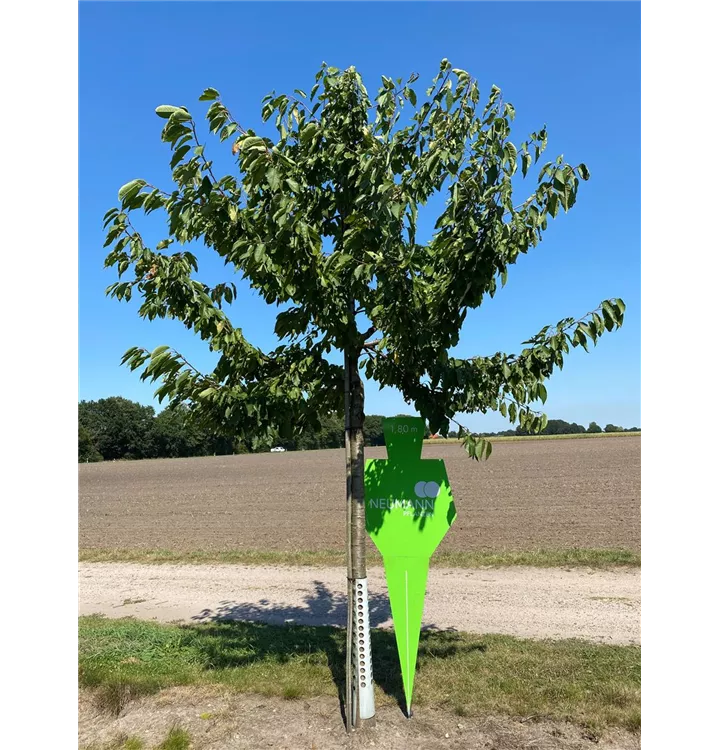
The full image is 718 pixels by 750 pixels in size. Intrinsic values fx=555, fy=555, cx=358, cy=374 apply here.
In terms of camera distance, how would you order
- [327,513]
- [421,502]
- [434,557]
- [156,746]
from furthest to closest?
[327,513] < [434,557] < [421,502] < [156,746]

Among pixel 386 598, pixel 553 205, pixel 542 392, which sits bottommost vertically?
pixel 386 598

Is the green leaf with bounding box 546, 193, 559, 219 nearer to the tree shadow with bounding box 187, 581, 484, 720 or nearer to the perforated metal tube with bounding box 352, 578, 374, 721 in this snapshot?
the perforated metal tube with bounding box 352, 578, 374, 721

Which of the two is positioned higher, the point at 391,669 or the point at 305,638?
the point at 391,669

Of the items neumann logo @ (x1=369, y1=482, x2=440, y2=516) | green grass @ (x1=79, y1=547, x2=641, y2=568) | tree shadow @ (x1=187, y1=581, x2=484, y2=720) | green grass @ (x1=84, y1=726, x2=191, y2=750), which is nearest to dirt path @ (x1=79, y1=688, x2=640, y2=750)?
green grass @ (x1=84, y1=726, x2=191, y2=750)

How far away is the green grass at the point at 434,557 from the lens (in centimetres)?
945

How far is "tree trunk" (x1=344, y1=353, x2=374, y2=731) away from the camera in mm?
3748

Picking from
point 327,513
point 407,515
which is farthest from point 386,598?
point 327,513

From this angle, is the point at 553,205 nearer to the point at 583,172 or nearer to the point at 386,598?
the point at 583,172

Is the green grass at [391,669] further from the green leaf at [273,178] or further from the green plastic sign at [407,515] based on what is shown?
the green leaf at [273,178]

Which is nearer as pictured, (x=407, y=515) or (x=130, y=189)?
(x=130, y=189)

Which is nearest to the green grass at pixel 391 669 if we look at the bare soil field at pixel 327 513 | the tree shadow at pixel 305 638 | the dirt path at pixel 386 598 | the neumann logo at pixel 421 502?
the tree shadow at pixel 305 638

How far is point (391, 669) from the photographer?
4762 mm

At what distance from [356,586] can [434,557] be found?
6819mm

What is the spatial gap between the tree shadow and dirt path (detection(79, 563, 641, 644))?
0.14ft
